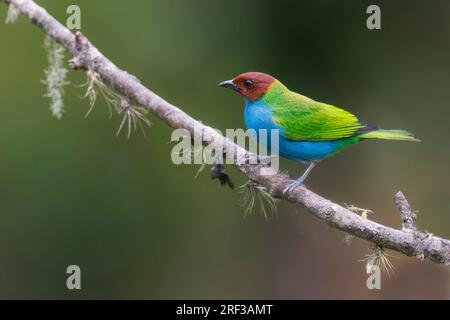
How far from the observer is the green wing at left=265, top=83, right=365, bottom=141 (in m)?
4.59

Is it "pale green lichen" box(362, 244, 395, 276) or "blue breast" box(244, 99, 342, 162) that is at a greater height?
"blue breast" box(244, 99, 342, 162)

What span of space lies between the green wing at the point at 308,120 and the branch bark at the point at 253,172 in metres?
0.89

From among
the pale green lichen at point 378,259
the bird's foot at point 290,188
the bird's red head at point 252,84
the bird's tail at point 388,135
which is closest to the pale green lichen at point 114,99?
the bird's foot at point 290,188

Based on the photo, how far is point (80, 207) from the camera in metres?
7.31

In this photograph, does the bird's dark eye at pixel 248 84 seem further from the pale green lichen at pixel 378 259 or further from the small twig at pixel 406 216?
the pale green lichen at pixel 378 259

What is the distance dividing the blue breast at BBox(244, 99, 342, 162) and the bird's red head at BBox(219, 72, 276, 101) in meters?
0.06

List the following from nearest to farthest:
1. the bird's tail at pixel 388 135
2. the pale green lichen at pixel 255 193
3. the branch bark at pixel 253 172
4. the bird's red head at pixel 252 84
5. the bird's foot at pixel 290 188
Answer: the branch bark at pixel 253 172, the bird's foot at pixel 290 188, the pale green lichen at pixel 255 193, the bird's tail at pixel 388 135, the bird's red head at pixel 252 84

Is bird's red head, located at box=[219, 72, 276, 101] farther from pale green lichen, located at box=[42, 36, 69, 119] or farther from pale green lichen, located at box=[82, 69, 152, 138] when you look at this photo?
pale green lichen, located at box=[42, 36, 69, 119]

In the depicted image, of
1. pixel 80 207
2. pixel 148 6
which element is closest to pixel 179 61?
pixel 148 6

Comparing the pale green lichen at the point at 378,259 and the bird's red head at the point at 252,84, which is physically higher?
the bird's red head at the point at 252,84

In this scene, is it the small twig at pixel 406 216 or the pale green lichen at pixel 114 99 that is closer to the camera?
the small twig at pixel 406 216

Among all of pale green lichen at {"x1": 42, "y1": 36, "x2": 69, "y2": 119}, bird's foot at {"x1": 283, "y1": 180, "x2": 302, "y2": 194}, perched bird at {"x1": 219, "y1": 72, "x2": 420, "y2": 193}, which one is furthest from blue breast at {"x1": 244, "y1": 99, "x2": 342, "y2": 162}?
pale green lichen at {"x1": 42, "y1": 36, "x2": 69, "y2": 119}

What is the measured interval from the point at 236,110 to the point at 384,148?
5.62 ft

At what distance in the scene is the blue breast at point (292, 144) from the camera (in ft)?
15.1
